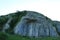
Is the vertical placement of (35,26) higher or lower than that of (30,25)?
lower

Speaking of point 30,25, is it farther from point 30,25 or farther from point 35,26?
point 35,26

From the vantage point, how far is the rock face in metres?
31.8

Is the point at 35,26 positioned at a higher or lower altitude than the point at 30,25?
lower

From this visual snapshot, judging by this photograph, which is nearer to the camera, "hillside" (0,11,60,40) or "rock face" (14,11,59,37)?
"hillside" (0,11,60,40)

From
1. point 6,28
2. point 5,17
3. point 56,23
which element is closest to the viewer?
point 6,28

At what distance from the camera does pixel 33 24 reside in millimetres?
32562

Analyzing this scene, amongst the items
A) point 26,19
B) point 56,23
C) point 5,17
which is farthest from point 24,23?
point 56,23

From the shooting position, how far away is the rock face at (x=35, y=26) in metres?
31.8

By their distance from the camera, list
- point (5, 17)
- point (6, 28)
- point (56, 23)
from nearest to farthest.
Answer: point (6, 28) < point (5, 17) < point (56, 23)

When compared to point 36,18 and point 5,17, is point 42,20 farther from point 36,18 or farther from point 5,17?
point 5,17

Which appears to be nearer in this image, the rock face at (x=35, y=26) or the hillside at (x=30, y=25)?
the hillside at (x=30, y=25)

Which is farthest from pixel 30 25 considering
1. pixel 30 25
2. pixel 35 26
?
pixel 35 26

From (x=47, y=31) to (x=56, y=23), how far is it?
4.51 meters

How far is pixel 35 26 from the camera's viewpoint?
32531mm
